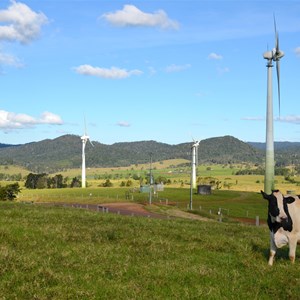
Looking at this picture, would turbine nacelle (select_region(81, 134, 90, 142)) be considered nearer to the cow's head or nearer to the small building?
the small building

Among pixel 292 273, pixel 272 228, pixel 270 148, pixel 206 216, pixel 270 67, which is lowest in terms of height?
pixel 206 216

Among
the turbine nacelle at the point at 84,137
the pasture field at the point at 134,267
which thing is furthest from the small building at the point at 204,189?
the pasture field at the point at 134,267

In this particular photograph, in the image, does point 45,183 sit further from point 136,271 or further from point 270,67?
point 136,271

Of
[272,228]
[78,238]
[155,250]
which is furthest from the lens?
[78,238]

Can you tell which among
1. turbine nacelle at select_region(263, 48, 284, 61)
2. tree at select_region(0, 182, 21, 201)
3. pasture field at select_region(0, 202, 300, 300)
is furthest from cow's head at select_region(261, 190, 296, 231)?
tree at select_region(0, 182, 21, 201)

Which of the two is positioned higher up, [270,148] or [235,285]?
[270,148]

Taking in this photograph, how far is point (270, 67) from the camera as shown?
250 feet

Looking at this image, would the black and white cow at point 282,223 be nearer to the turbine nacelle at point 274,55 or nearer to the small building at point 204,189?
the turbine nacelle at point 274,55

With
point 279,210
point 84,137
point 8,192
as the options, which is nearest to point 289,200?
point 279,210

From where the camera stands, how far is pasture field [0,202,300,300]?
11.7 meters

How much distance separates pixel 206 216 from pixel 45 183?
13770 cm

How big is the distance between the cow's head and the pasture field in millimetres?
1501

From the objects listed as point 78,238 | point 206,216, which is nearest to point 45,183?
point 206,216

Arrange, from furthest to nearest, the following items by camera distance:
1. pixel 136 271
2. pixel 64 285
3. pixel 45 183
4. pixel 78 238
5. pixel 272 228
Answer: pixel 45 183 → pixel 78 238 → pixel 272 228 → pixel 136 271 → pixel 64 285
